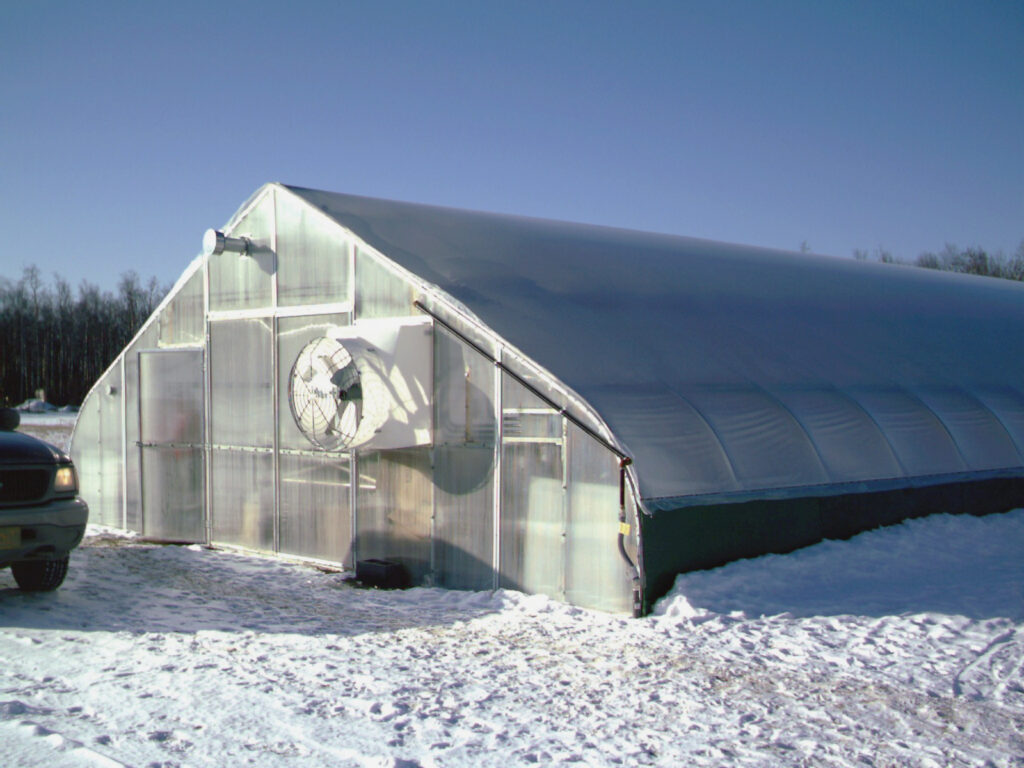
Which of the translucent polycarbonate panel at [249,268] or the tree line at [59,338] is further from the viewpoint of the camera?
the tree line at [59,338]

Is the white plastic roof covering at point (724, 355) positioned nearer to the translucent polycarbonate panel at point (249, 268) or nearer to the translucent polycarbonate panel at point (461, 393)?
the translucent polycarbonate panel at point (461, 393)

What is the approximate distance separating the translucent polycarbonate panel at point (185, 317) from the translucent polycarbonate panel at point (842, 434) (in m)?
7.72

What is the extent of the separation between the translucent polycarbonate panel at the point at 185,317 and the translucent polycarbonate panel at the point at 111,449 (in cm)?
107

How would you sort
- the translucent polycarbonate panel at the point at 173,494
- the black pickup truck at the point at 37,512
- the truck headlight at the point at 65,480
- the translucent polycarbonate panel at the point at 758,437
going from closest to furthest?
the black pickup truck at the point at 37,512
the truck headlight at the point at 65,480
the translucent polycarbonate panel at the point at 758,437
the translucent polycarbonate panel at the point at 173,494

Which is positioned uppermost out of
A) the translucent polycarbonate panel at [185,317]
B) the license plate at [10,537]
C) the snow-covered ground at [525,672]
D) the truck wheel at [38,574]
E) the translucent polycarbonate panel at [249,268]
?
the translucent polycarbonate panel at [249,268]

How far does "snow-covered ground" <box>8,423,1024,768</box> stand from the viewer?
5.31m

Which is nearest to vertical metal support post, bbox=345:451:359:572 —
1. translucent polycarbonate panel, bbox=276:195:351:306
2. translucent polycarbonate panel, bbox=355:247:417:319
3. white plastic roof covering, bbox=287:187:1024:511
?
translucent polycarbonate panel, bbox=355:247:417:319

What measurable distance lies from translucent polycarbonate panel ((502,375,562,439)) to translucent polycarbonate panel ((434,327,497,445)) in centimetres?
19

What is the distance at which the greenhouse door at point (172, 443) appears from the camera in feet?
43.6

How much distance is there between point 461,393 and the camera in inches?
392

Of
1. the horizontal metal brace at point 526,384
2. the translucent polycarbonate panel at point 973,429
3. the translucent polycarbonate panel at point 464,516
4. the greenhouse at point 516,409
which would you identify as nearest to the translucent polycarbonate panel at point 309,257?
the greenhouse at point 516,409

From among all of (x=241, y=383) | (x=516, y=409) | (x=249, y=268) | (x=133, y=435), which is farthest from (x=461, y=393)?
(x=133, y=435)

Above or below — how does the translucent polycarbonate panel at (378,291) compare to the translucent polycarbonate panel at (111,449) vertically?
above

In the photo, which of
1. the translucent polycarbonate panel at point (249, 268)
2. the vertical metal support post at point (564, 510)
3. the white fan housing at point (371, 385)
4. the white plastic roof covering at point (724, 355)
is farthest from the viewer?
the translucent polycarbonate panel at point (249, 268)
